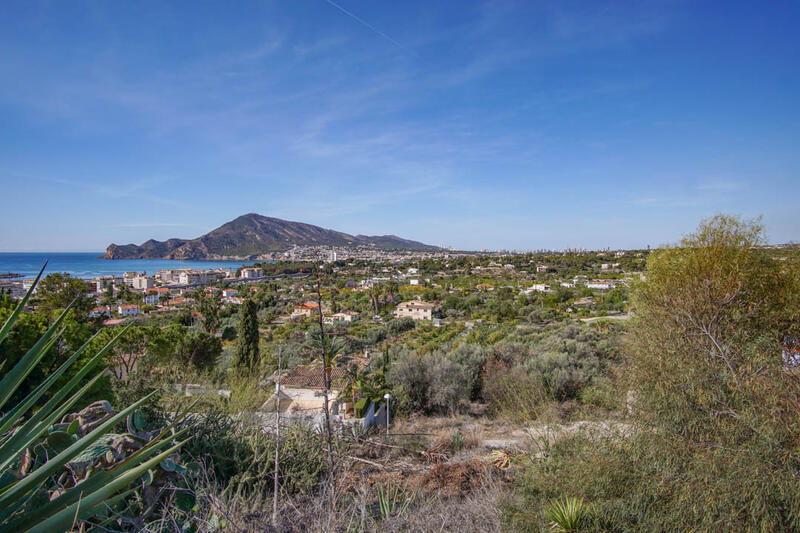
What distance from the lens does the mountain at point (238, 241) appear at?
59.6 meters

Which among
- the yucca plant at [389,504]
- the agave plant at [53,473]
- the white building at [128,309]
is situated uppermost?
the agave plant at [53,473]

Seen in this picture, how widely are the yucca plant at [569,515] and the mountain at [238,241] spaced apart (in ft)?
118

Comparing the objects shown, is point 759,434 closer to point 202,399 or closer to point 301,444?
point 301,444

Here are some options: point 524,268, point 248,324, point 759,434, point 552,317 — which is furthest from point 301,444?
point 524,268

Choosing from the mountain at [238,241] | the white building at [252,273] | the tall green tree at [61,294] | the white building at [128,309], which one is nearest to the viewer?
the tall green tree at [61,294]

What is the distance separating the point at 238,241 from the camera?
7806 centimetres

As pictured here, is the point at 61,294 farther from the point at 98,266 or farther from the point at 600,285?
the point at 98,266

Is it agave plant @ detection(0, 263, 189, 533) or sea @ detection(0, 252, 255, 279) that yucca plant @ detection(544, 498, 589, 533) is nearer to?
agave plant @ detection(0, 263, 189, 533)

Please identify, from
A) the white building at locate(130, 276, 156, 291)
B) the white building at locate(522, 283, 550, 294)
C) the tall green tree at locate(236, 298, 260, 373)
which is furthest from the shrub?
the white building at locate(130, 276, 156, 291)

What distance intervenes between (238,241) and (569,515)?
8274cm

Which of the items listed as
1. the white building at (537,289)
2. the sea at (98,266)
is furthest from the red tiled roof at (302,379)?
the sea at (98,266)

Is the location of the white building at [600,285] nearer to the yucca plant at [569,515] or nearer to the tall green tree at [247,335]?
the tall green tree at [247,335]

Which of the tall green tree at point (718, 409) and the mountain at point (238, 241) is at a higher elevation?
the mountain at point (238, 241)

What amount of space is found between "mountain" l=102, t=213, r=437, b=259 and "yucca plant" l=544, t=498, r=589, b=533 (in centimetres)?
3587
